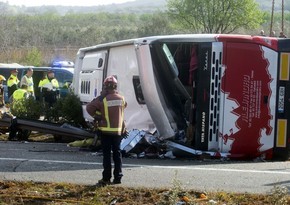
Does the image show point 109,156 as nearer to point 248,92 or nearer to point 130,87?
point 248,92

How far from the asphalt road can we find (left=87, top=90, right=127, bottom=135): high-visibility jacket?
0.75 metres

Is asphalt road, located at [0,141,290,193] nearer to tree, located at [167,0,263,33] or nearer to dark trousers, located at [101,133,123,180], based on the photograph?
dark trousers, located at [101,133,123,180]

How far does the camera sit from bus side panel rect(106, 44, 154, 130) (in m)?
11.8

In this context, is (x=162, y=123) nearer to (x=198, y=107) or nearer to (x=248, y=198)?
(x=198, y=107)

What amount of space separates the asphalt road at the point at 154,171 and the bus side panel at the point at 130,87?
0.84m

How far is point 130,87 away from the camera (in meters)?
12.1

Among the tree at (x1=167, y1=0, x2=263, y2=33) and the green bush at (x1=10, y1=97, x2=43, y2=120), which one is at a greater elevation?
the tree at (x1=167, y1=0, x2=263, y2=33)

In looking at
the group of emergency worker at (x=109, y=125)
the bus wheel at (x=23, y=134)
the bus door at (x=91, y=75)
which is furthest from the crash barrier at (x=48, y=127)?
the group of emergency worker at (x=109, y=125)

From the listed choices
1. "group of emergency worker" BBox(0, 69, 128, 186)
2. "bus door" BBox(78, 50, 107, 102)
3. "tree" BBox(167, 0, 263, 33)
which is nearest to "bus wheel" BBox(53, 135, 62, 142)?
"bus door" BBox(78, 50, 107, 102)

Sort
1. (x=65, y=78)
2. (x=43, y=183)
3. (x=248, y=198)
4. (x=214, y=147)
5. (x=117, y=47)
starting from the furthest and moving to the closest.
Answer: (x=65, y=78) < (x=117, y=47) < (x=214, y=147) < (x=43, y=183) < (x=248, y=198)

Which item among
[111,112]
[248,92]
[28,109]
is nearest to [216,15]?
[28,109]

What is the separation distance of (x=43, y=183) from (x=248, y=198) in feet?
8.84

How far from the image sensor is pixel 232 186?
8859 millimetres

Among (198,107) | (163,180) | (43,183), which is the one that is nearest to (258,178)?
(163,180)
